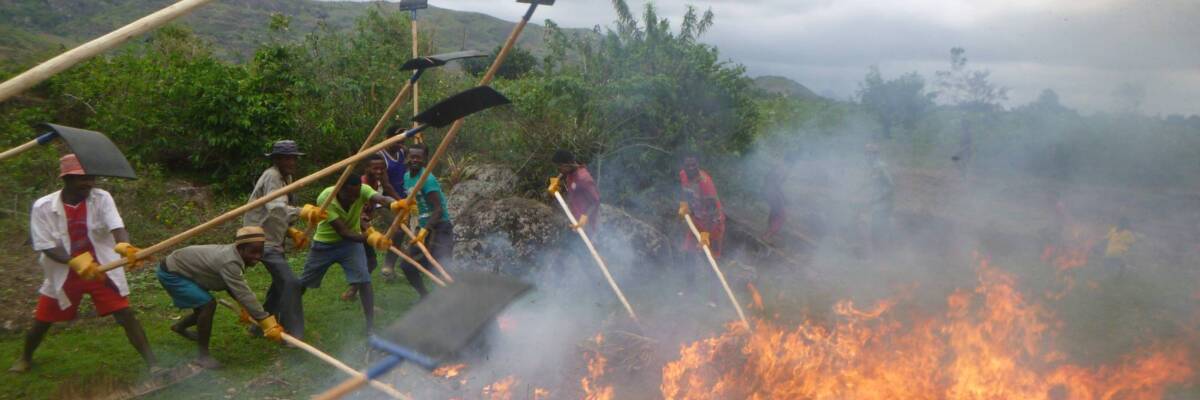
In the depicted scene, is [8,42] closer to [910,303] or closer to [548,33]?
[548,33]

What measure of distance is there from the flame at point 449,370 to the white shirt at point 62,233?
2289 millimetres

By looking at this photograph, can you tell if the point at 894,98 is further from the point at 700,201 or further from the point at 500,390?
the point at 500,390

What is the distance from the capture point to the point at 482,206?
8.43 meters

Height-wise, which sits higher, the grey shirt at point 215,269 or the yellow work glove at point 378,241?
the yellow work glove at point 378,241

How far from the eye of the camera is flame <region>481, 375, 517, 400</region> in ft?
16.3

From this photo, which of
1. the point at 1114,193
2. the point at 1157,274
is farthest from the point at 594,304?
the point at 1114,193

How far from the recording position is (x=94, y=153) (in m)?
4.10

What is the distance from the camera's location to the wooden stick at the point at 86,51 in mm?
2986

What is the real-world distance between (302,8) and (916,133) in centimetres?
6184

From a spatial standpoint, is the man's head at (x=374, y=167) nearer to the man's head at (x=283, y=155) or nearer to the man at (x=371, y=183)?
the man at (x=371, y=183)

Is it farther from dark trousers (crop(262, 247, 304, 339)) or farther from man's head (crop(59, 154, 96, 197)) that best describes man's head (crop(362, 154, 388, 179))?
man's head (crop(59, 154, 96, 197))

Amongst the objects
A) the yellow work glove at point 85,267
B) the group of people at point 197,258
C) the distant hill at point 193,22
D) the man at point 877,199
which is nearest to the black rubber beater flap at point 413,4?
the group of people at point 197,258

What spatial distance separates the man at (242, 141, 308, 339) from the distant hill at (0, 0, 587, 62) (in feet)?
40.3

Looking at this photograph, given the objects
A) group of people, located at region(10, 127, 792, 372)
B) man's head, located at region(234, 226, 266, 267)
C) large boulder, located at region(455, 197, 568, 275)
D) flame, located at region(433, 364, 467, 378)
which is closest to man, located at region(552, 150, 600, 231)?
large boulder, located at region(455, 197, 568, 275)
